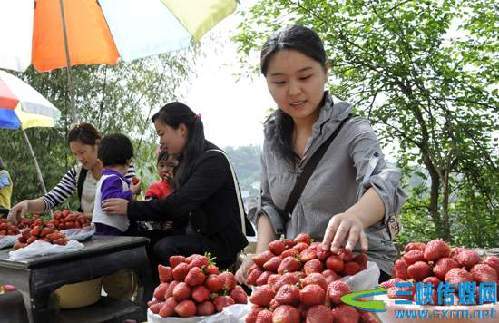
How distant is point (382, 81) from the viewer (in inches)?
234

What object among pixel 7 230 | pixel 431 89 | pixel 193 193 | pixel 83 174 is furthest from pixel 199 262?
pixel 431 89

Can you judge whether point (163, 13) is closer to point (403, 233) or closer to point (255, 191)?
point (255, 191)

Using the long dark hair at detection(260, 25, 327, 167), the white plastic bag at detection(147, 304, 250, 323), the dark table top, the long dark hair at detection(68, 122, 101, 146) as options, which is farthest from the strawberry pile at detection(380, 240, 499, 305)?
the long dark hair at detection(68, 122, 101, 146)

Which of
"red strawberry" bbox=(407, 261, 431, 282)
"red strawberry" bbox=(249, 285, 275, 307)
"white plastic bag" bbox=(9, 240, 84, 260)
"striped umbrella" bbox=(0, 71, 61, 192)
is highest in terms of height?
"striped umbrella" bbox=(0, 71, 61, 192)

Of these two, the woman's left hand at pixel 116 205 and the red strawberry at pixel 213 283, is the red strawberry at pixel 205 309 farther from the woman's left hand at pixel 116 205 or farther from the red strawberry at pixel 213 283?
the woman's left hand at pixel 116 205

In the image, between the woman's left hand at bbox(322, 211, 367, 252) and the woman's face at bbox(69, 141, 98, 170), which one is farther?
the woman's face at bbox(69, 141, 98, 170)

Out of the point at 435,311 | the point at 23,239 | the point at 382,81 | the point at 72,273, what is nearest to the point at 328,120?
the point at 435,311

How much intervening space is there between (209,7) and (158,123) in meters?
0.92

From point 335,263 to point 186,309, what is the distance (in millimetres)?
520

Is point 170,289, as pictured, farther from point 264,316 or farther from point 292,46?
point 292,46

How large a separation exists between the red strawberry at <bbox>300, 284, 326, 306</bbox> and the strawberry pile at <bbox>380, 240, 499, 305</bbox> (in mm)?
164

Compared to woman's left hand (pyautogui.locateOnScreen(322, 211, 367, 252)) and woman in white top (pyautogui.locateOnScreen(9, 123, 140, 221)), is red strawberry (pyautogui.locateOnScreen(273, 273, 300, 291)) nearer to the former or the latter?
woman's left hand (pyautogui.locateOnScreen(322, 211, 367, 252))

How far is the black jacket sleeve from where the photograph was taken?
3.36 m

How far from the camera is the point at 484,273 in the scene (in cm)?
112
